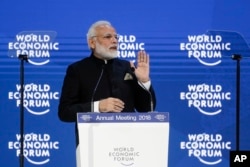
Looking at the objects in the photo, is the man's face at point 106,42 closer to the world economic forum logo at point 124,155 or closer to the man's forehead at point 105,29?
the man's forehead at point 105,29

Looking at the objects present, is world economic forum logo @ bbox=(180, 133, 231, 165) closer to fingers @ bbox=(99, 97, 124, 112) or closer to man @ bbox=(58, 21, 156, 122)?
man @ bbox=(58, 21, 156, 122)

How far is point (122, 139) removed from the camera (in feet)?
9.93

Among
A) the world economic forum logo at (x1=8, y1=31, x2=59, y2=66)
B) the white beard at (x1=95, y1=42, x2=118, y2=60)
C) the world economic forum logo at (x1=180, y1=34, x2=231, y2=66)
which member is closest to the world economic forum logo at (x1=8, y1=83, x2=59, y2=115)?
the world economic forum logo at (x1=8, y1=31, x2=59, y2=66)

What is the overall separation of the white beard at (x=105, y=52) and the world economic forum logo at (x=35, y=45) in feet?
3.32

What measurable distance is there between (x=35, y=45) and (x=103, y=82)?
1185 millimetres

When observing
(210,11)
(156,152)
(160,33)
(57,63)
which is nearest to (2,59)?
(57,63)

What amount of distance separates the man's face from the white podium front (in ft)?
3.13

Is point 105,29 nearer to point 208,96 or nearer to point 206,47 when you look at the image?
point 206,47

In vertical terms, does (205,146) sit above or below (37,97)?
below

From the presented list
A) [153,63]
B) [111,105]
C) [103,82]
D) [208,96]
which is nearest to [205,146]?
[208,96]

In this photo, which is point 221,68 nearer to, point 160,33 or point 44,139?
point 160,33

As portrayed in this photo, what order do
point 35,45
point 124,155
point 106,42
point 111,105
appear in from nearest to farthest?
1. point 124,155
2. point 111,105
3. point 106,42
4. point 35,45

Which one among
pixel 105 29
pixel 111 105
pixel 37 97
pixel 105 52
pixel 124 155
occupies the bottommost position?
pixel 124 155

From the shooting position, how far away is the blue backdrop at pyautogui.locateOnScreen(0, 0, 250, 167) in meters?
4.89
